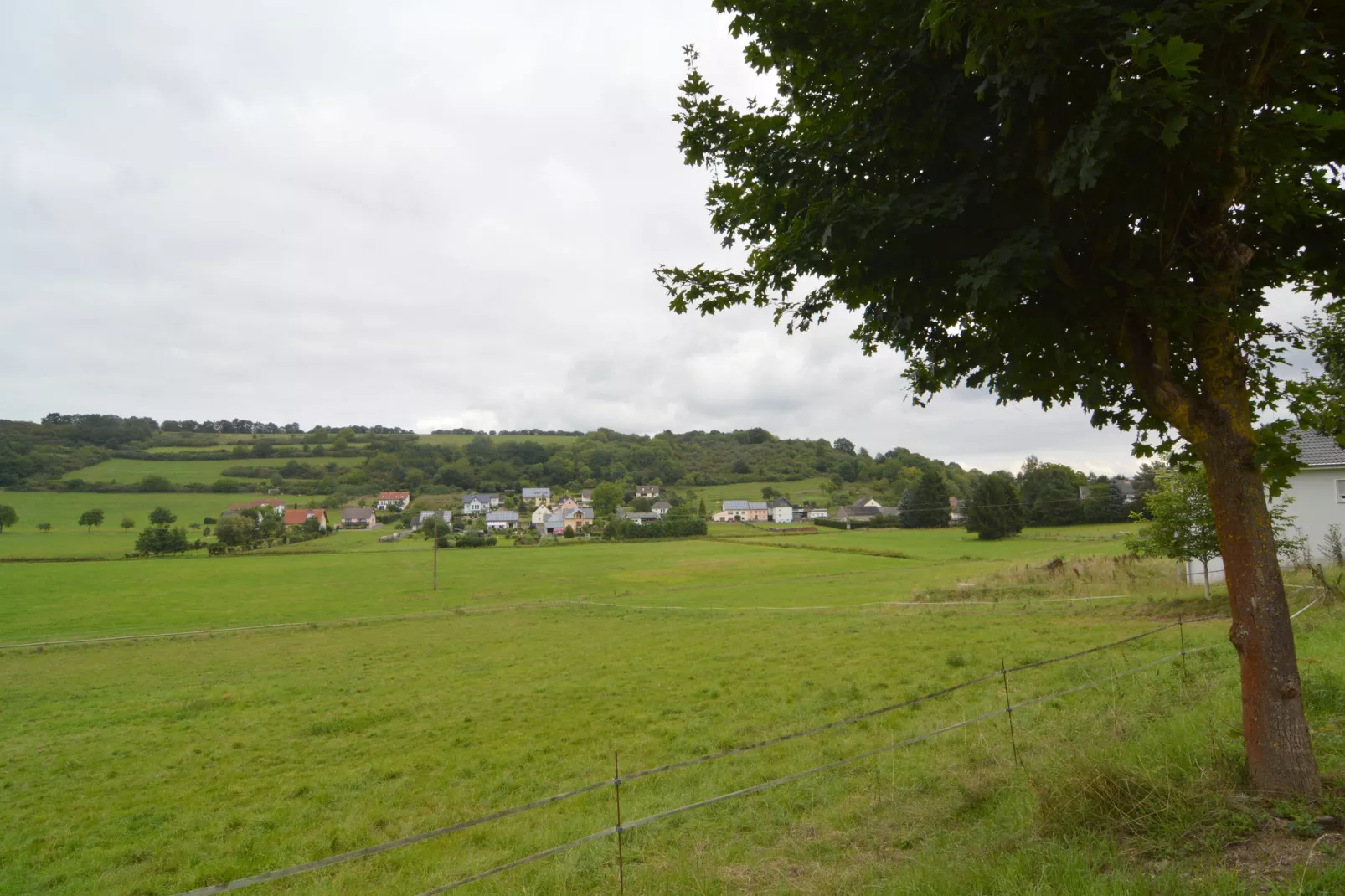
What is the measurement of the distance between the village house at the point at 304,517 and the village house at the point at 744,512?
246ft

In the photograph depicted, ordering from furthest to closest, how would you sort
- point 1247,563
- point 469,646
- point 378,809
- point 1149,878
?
1. point 469,646
2. point 378,809
3. point 1247,563
4. point 1149,878

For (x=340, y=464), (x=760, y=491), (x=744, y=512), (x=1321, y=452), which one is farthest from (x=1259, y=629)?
(x=340, y=464)

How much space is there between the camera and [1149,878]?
4.10m

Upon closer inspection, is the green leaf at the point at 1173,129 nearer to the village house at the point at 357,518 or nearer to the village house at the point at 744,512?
the village house at the point at 357,518

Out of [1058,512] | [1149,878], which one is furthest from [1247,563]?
[1058,512]

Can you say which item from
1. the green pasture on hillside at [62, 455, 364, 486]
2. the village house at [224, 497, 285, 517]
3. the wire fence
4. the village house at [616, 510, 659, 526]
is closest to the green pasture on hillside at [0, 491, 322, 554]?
the village house at [224, 497, 285, 517]

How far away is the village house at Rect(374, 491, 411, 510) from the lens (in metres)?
138

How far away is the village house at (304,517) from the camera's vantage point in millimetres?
107350

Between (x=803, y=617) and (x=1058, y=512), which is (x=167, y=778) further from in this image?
(x=1058, y=512)

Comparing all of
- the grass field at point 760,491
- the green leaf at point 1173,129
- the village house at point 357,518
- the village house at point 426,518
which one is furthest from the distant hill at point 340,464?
the green leaf at point 1173,129

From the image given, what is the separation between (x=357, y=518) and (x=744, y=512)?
253ft

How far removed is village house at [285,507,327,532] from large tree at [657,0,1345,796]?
4577 inches

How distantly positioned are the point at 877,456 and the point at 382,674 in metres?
180

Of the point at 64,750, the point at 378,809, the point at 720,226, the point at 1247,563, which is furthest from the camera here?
the point at 64,750
